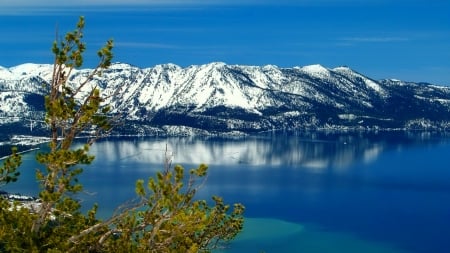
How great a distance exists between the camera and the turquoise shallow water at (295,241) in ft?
293

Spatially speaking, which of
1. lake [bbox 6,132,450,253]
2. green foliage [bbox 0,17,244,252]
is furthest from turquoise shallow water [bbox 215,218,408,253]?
green foliage [bbox 0,17,244,252]

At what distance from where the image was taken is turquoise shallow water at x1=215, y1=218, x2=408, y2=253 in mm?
89188

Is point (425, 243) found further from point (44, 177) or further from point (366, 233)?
point (44, 177)

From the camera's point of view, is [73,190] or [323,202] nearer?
[73,190]

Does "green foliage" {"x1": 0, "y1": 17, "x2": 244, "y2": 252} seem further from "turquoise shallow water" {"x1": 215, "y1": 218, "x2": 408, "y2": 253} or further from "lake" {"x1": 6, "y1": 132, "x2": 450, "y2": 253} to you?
"turquoise shallow water" {"x1": 215, "y1": 218, "x2": 408, "y2": 253}

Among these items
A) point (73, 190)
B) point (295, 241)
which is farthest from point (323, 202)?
point (73, 190)

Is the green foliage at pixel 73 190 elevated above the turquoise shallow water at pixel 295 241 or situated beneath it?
elevated above

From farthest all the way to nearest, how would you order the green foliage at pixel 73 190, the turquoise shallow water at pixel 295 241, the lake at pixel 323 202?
the lake at pixel 323 202 → the turquoise shallow water at pixel 295 241 → the green foliage at pixel 73 190

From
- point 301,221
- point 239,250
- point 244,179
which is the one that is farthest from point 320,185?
point 239,250

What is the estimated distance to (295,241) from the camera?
96.1m

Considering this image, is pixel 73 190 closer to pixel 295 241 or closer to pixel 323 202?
pixel 295 241

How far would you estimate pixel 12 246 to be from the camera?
566 inches

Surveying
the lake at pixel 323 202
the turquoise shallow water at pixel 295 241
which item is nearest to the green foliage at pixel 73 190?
the lake at pixel 323 202

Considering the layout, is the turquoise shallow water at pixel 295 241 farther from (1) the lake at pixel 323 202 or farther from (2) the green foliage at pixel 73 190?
(2) the green foliage at pixel 73 190
